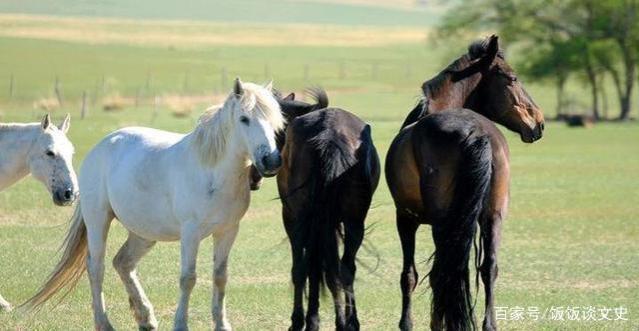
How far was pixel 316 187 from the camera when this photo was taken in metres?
8.77

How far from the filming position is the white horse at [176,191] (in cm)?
862

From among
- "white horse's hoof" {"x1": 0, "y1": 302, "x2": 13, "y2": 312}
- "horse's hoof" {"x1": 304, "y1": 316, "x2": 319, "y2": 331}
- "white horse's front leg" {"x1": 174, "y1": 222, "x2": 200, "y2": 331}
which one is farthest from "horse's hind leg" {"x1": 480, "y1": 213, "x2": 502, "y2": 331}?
"white horse's hoof" {"x1": 0, "y1": 302, "x2": 13, "y2": 312}

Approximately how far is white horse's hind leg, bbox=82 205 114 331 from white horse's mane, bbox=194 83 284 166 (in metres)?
1.24

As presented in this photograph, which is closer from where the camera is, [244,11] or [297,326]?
[297,326]

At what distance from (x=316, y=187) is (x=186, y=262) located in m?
1.12

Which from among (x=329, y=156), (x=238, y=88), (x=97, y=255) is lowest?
(x=97, y=255)

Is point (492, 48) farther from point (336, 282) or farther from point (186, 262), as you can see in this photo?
point (186, 262)

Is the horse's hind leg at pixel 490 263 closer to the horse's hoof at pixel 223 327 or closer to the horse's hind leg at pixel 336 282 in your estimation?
the horse's hind leg at pixel 336 282

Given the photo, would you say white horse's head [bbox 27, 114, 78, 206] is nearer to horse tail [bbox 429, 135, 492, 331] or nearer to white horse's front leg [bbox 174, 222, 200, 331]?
white horse's front leg [bbox 174, 222, 200, 331]

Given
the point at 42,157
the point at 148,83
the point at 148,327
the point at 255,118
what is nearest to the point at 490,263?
the point at 255,118

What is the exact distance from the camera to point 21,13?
7956cm

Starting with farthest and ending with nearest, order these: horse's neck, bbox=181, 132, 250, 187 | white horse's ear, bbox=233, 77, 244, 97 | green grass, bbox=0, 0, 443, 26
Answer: green grass, bbox=0, 0, 443, 26
horse's neck, bbox=181, 132, 250, 187
white horse's ear, bbox=233, 77, 244, 97

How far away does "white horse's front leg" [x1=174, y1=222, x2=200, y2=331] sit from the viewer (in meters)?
8.74

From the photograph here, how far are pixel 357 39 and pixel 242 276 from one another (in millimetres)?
99771
